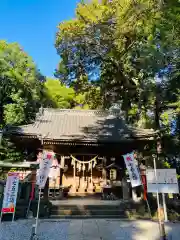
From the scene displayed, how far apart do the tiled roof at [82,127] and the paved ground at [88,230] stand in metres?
3.68

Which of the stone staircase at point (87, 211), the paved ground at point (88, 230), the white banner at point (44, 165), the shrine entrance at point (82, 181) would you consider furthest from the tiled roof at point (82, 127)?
the paved ground at point (88, 230)

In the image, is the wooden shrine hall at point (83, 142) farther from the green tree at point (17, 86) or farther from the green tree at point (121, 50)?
the green tree at point (17, 86)

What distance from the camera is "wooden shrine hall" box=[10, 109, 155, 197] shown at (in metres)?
9.41

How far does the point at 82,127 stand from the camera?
11750 millimetres

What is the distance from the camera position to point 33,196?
312 inches

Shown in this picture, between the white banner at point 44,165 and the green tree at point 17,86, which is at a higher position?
the green tree at point 17,86

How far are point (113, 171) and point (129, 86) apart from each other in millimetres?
6559

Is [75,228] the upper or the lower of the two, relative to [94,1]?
lower

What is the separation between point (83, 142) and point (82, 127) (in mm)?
2457

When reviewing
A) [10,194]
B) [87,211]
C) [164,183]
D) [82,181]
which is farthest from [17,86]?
[164,183]

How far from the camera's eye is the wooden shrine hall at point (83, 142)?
9.41m

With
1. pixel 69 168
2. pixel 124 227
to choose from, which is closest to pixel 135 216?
pixel 124 227

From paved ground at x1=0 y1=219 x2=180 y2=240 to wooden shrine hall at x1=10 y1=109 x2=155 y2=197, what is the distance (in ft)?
8.39

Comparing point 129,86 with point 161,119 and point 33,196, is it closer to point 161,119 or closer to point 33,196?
point 161,119
